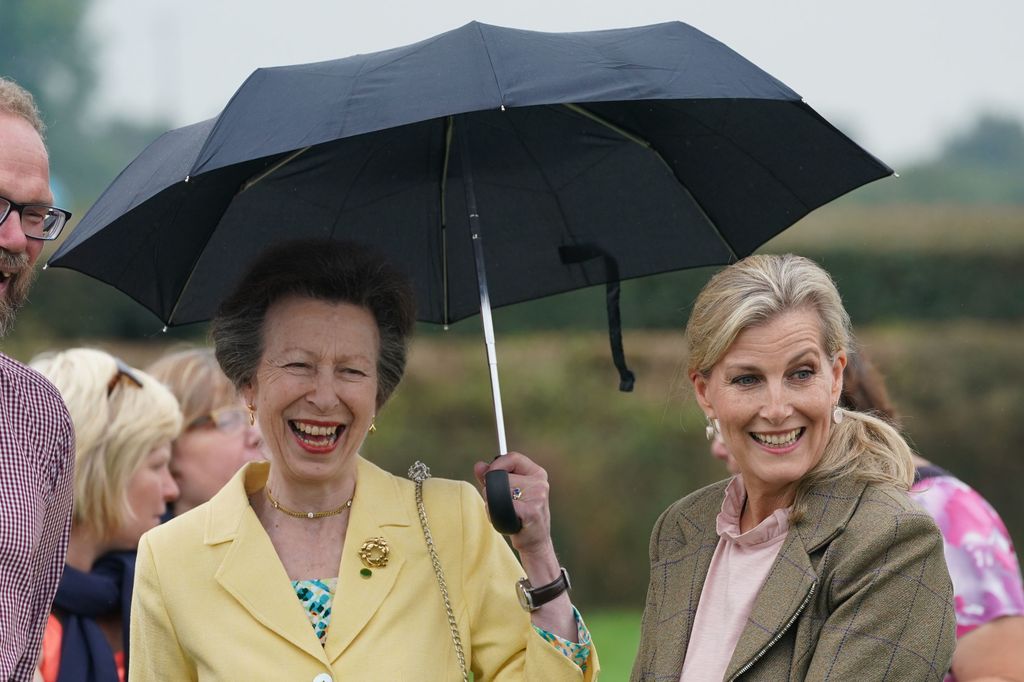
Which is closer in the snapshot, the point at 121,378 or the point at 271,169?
the point at 271,169

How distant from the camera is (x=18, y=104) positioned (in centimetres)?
322

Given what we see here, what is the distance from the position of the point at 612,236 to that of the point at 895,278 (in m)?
8.82

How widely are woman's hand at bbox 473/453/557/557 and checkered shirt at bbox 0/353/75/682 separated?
3.58 feet

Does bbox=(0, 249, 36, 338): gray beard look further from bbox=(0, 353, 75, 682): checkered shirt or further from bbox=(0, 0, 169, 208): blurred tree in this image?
bbox=(0, 0, 169, 208): blurred tree

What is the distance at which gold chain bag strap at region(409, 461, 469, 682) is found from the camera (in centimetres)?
311

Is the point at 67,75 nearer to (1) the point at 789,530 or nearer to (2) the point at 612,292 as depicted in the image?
(2) the point at 612,292

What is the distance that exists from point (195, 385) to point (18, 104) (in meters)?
1.98

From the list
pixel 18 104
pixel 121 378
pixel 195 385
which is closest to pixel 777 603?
pixel 18 104

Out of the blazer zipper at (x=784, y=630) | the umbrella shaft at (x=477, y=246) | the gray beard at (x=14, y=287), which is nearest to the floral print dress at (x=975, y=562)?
the blazer zipper at (x=784, y=630)

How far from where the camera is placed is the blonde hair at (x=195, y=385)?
197 inches

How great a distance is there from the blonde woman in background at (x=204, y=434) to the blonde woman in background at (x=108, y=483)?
468 millimetres

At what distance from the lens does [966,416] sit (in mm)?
10523

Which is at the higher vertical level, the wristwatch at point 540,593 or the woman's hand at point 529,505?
the woman's hand at point 529,505

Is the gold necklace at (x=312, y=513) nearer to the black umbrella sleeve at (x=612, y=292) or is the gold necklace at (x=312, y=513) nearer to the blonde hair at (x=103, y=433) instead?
the black umbrella sleeve at (x=612, y=292)
